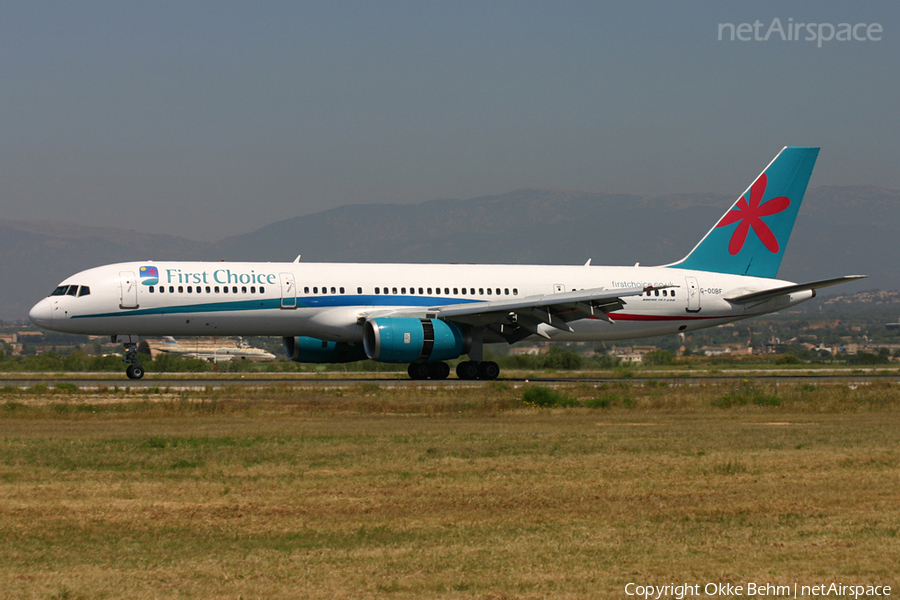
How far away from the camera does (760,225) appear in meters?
39.9

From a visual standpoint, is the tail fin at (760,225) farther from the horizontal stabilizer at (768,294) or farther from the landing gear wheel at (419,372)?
the landing gear wheel at (419,372)

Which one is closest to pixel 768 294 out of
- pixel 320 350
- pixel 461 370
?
pixel 461 370

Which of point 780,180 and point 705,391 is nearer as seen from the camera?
point 705,391

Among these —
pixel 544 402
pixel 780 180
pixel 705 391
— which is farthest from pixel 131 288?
pixel 780 180

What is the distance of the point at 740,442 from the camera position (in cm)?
1669

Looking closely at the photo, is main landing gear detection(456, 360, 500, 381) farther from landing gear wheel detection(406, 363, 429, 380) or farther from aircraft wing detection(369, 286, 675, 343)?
landing gear wheel detection(406, 363, 429, 380)

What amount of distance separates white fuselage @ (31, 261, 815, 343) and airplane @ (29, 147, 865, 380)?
4cm

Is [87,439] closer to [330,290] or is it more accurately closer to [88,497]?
[88,497]

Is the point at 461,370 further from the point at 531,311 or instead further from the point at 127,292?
the point at 127,292

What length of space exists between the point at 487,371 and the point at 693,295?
920cm

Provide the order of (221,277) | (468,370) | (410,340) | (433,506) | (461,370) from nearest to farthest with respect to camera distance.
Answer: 1. (433,506)
2. (410,340)
3. (221,277)
4. (468,370)
5. (461,370)

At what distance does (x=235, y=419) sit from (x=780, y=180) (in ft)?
89.6

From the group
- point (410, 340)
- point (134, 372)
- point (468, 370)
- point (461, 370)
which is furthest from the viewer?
point (461, 370)

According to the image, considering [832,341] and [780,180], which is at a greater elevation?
[780,180]
